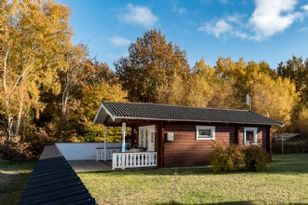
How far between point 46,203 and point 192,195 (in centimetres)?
604

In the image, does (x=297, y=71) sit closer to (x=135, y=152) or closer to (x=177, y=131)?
(x=177, y=131)

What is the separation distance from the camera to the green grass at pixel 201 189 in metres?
8.20

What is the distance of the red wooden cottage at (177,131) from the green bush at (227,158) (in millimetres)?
1410

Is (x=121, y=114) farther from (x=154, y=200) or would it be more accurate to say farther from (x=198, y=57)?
(x=198, y=57)

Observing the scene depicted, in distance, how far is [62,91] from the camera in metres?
31.9

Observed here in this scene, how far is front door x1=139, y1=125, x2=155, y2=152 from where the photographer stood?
17203 mm

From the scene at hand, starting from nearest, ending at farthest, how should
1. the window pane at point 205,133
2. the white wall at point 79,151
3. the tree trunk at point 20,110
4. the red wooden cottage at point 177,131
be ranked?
the red wooden cottage at point 177,131
the window pane at point 205,133
the white wall at point 79,151
the tree trunk at point 20,110

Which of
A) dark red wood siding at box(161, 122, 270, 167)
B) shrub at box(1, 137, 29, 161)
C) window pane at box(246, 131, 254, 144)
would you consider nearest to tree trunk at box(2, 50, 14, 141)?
shrub at box(1, 137, 29, 161)

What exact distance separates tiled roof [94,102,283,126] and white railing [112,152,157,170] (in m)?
1.83

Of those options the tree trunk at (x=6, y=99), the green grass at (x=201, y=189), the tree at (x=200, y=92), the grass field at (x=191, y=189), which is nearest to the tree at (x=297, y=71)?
the tree at (x=200, y=92)

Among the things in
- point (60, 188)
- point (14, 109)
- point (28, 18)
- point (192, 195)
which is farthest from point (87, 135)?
point (60, 188)

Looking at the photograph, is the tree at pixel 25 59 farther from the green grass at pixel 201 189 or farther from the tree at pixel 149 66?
the green grass at pixel 201 189

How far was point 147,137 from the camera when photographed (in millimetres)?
18047

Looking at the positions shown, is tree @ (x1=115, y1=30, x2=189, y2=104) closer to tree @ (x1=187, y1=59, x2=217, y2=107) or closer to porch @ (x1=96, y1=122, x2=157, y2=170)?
tree @ (x1=187, y1=59, x2=217, y2=107)
